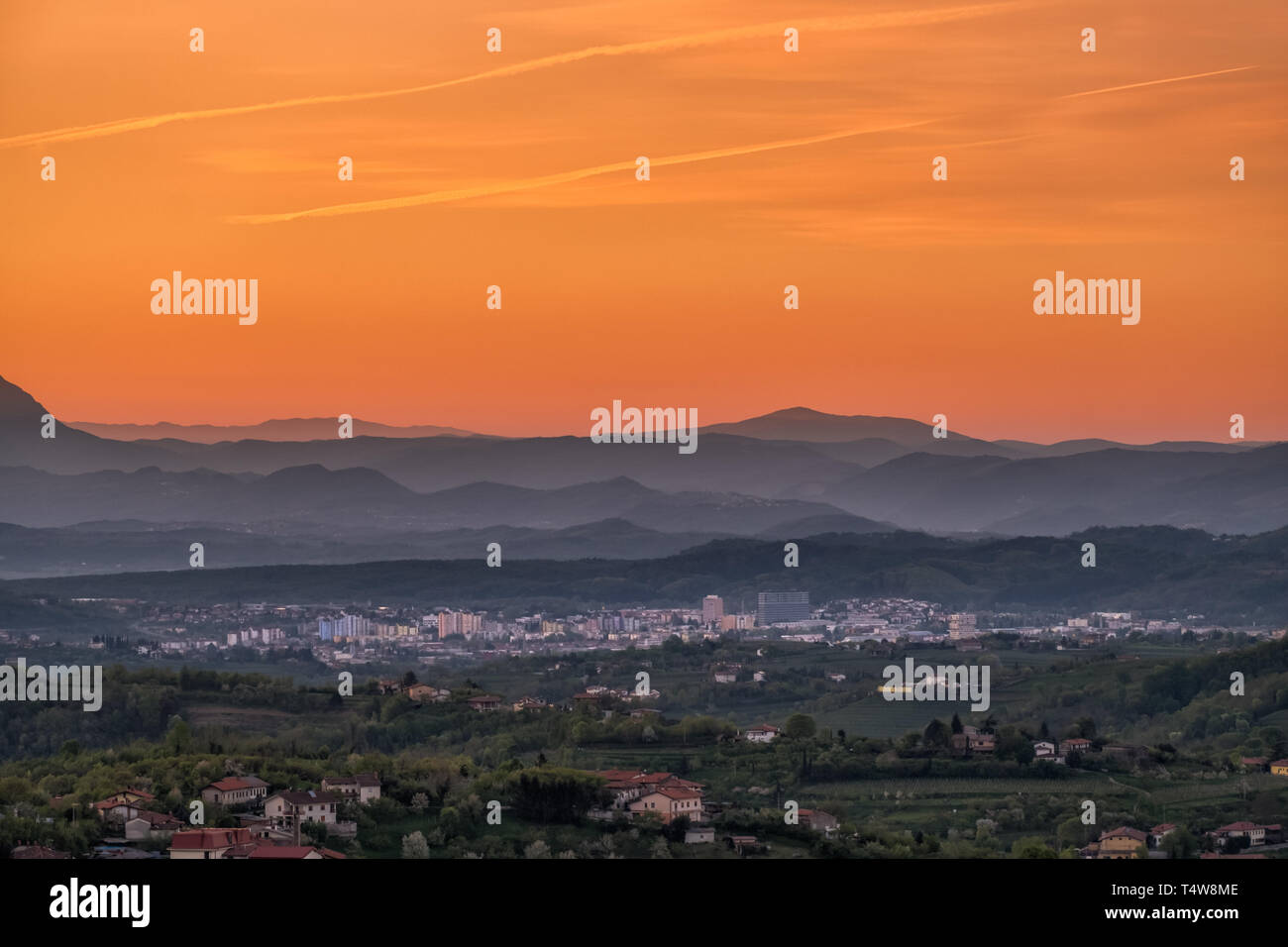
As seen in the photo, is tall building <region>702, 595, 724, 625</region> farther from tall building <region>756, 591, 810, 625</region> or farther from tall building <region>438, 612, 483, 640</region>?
tall building <region>438, 612, 483, 640</region>

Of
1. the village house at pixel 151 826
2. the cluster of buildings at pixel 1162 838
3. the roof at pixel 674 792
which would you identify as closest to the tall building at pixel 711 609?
the cluster of buildings at pixel 1162 838

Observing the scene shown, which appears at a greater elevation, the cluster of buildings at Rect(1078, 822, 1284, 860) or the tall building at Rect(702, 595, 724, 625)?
the tall building at Rect(702, 595, 724, 625)

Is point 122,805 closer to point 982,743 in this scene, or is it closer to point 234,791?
point 234,791

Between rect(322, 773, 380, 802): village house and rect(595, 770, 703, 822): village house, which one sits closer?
rect(322, 773, 380, 802): village house

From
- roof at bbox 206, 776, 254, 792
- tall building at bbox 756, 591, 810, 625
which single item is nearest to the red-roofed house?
roof at bbox 206, 776, 254, 792

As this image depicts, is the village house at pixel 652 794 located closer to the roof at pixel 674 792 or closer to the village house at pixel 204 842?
the roof at pixel 674 792
